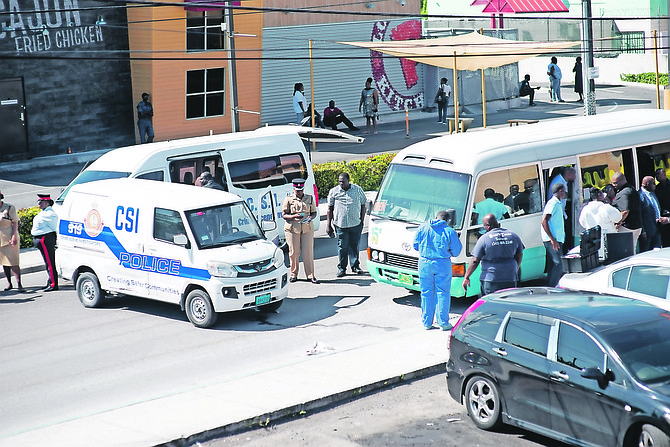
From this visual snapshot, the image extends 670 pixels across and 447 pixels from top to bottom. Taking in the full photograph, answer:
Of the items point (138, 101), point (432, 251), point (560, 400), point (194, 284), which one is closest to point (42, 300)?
point (194, 284)

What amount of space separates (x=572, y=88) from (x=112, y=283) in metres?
37.0

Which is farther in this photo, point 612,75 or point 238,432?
point 612,75

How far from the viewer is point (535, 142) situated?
15.1 meters

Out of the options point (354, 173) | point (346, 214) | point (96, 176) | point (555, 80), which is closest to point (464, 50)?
point (354, 173)

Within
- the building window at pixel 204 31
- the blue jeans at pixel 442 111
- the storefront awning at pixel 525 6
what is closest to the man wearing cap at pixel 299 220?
the building window at pixel 204 31

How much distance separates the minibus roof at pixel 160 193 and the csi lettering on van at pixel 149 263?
2.57 ft

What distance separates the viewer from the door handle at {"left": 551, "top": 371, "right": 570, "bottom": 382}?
28.8 ft

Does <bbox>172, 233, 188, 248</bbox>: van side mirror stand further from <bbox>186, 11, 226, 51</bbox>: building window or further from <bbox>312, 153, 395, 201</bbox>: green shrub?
<bbox>186, 11, 226, 51</bbox>: building window

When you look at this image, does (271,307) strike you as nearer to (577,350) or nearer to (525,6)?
(577,350)

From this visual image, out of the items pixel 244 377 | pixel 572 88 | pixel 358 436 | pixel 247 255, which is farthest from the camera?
pixel 572 88

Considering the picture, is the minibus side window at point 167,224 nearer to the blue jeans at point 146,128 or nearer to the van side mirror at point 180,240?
the van side mirror at point 180,240

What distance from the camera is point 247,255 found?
13953 mm

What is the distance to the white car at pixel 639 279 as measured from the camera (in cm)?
1123

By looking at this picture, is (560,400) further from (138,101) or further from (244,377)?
(138,101)
